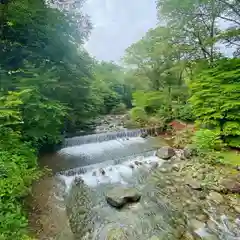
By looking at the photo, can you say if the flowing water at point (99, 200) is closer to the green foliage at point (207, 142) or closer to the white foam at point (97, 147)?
the white foam at point (97, 147)

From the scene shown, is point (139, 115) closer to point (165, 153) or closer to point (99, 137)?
point (99, 137)

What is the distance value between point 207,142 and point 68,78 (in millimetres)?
5393

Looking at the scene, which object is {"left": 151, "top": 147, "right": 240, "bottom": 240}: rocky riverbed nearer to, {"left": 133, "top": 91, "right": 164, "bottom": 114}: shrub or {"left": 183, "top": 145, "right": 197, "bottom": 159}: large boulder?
{"left": 183, "top": 145, "right": 197, "bottom": 159}: large boulder

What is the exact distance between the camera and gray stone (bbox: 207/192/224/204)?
4590mm

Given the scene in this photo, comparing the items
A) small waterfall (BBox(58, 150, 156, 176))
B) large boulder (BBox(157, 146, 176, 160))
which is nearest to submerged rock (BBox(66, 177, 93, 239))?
small waterfall (BBox(58, 150, 156, 176))

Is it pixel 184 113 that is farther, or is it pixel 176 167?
pixel 184 113

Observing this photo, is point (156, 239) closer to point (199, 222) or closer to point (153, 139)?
point (199, 222)

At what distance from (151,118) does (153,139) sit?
11.1 ft

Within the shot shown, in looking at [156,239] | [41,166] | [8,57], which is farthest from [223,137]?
[8,57]

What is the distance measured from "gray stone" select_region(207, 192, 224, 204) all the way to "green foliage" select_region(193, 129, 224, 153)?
2365mm

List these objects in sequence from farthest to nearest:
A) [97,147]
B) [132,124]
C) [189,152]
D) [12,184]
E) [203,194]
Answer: [132,124]
[97,147]
[189,152]
[203,194]
[12,184]

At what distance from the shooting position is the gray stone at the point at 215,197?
4590 mm

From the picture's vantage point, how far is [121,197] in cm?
452

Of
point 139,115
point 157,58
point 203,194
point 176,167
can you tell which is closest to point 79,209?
point 203,194
